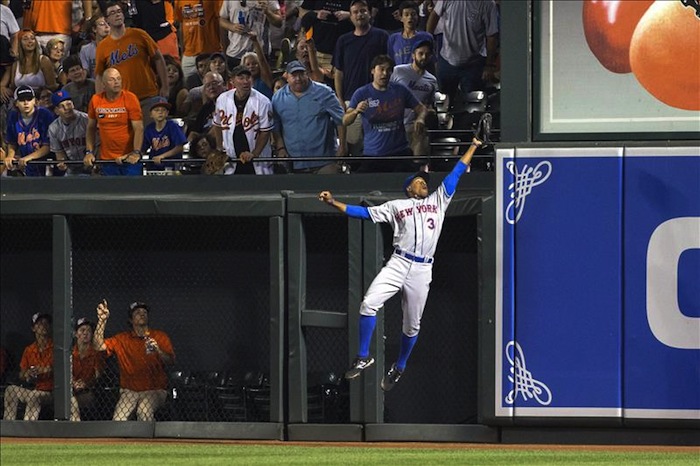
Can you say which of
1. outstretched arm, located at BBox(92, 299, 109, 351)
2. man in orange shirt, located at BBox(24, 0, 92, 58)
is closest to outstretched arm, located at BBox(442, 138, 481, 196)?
outstretched arm, located at BBox(92, 299, 109, 351)

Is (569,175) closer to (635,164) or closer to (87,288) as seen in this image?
(635,164)

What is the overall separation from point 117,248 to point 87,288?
534 millimetres

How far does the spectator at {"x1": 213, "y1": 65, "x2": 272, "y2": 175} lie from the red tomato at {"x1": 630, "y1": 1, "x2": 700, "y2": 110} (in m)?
3.66

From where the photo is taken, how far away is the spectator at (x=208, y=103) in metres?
14.1

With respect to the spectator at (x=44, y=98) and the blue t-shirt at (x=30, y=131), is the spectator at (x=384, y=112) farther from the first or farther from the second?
the spectator at (x=44, y=98)

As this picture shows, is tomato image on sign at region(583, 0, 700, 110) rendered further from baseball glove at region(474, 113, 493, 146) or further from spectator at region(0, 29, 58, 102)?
spectator at region(0, 29, 58, 102)

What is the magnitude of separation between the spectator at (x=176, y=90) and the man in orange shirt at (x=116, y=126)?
3.10 ft

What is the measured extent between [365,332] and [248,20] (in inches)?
189

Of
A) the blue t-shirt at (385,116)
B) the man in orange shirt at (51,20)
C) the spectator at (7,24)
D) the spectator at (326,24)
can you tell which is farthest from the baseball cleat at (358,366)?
the spectator at (7,24)

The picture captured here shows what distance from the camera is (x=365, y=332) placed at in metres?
11.8

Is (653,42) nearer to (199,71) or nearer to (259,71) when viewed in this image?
(259,71)

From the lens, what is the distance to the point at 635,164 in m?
12.2

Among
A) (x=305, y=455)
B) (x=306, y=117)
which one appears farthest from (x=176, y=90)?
(x=305, y=455)

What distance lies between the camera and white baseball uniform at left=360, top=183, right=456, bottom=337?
38.7ft
